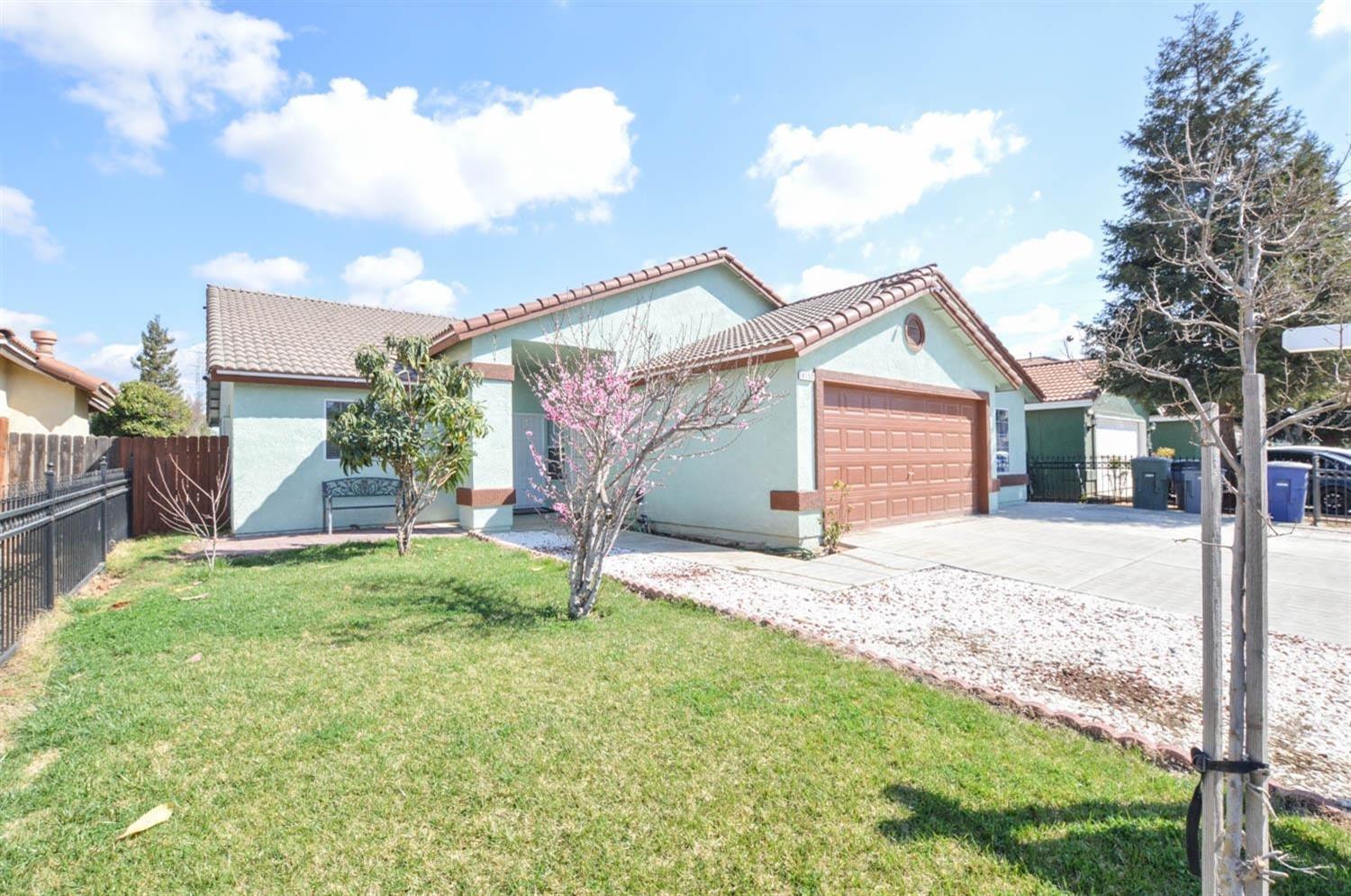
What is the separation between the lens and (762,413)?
10.5m

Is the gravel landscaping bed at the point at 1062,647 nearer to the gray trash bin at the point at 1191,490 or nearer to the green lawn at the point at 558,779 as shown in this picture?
the green lawn at the point at 558,779

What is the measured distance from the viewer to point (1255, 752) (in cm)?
186

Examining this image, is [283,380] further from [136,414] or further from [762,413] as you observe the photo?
[136,414]

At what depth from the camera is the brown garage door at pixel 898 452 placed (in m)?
11.0

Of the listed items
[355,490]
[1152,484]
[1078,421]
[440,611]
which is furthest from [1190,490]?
[355,490]

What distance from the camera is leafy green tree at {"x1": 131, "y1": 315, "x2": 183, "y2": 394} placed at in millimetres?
40844

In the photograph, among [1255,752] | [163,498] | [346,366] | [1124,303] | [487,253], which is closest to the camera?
[1255,752]

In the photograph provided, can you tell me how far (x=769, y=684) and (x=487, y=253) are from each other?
13699 millimetres

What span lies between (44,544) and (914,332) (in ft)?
43.8

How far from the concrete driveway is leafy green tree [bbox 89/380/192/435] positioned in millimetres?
22143

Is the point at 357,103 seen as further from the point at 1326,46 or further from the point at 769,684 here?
the point at 1326,46

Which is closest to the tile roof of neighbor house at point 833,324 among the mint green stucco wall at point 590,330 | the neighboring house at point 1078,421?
the mint green stucco wall at point 590,330

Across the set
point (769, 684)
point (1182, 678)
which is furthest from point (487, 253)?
point (1182, 678)

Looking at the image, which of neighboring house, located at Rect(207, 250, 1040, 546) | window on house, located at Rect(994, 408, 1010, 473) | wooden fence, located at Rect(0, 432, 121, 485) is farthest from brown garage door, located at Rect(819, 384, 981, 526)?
wooden fence, located at Rect(0, 432, 121, 485)
